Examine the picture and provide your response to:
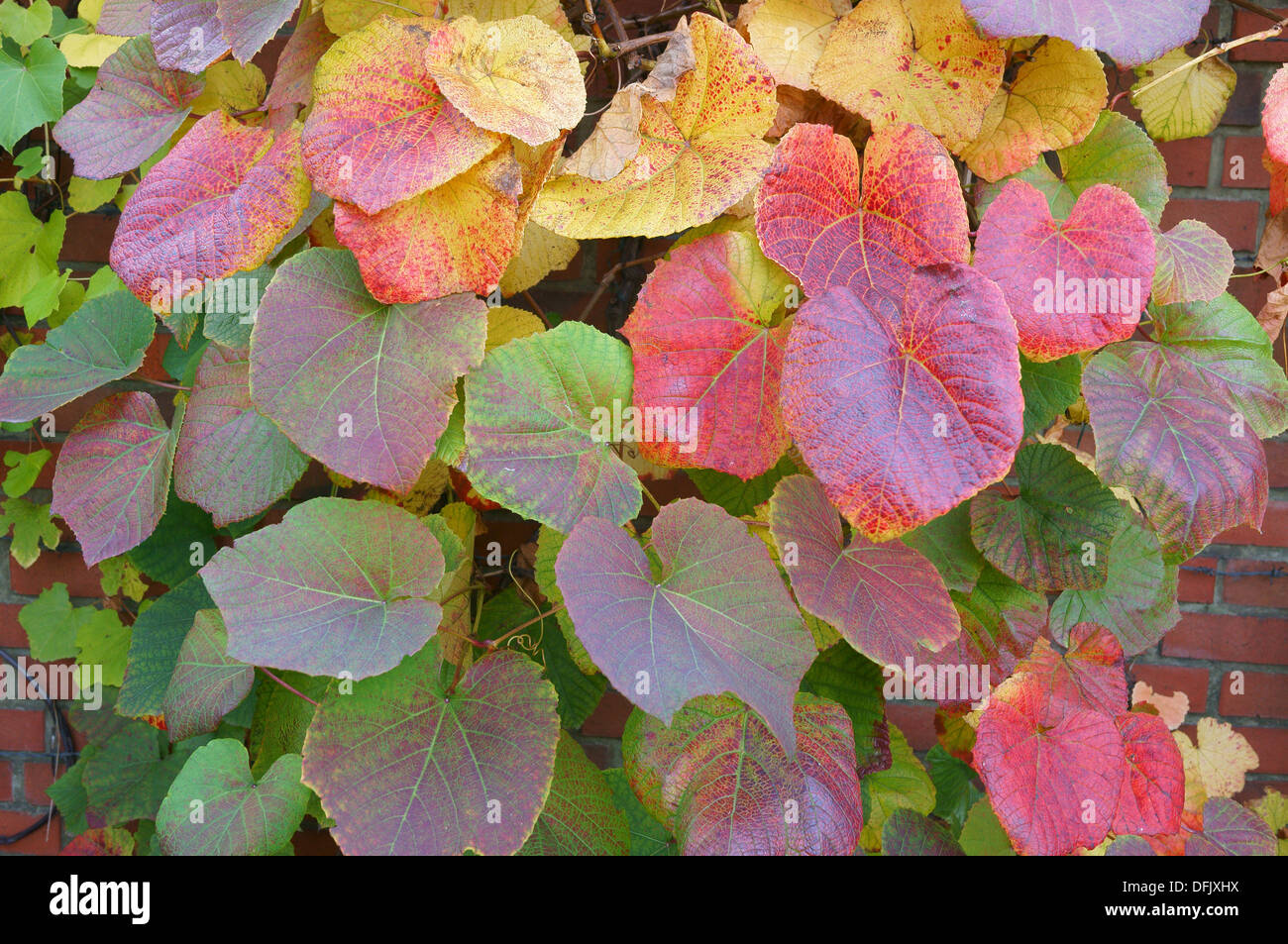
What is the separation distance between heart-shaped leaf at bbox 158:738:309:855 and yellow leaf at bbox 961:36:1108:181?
85 cm

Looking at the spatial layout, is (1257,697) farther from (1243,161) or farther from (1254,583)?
(1243,161)

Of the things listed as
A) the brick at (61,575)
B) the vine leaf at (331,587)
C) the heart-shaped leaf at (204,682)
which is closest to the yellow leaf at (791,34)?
the vine leaf at (331,587)

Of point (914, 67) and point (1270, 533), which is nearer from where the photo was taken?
point (914, 67)

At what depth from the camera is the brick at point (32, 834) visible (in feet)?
4.38

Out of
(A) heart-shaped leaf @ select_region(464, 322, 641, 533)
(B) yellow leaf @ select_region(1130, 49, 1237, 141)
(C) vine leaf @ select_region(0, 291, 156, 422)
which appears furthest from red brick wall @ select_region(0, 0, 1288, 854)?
(A) heart-shaped leaf @ select_region(464, 322, 641, 533)

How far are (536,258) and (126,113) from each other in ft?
1.33

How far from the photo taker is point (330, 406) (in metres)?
0.70

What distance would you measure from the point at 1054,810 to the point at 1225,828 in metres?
0.39

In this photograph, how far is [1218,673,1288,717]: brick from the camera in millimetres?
1235

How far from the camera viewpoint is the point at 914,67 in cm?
78

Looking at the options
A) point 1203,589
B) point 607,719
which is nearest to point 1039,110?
point 1203,589
